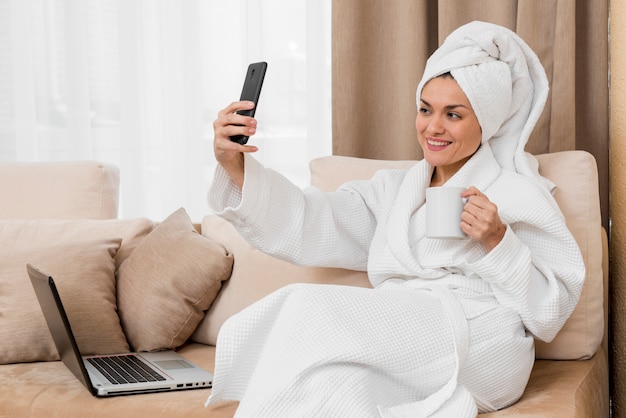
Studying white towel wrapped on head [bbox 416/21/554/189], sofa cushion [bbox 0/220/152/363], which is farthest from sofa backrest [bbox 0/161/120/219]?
white towel wrapped on head [bbox 416/21/554/189]

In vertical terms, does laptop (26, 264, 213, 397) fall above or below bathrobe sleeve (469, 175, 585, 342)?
Answer: below

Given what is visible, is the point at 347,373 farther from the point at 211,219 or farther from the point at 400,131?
the point at 400,131

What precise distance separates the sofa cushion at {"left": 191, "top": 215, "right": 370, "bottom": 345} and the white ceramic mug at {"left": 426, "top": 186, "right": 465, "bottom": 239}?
0.48 metres

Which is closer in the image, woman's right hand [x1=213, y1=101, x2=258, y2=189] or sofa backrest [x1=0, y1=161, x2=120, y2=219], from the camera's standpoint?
woman's right hand [x1=213, y1=101, x2=258, y2=189]

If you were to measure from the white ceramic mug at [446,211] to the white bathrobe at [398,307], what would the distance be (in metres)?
0.10

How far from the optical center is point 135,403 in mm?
1762

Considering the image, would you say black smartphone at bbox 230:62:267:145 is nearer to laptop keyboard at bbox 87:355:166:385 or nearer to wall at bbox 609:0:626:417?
laptop keyboard at bbox 87:355:166:385

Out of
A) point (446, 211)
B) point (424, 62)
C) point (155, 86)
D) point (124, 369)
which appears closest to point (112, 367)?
point (124, 369)

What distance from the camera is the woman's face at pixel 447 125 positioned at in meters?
1.94

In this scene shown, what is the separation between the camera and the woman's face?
6.36 feet

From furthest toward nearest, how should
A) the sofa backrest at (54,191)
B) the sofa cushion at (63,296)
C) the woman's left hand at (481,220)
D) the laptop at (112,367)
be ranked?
the sofa backrest at (54,191) → the sofa cushion at (63,296) → the laptop at (112,367) → the woman's left hand at (481,220)

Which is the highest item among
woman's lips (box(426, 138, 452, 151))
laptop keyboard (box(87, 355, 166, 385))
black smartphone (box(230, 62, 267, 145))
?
black smartphone (box(230, 62, 267, 145))

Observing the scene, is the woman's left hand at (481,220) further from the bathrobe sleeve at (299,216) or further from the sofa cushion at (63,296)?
the sofa cushion at (63,296)

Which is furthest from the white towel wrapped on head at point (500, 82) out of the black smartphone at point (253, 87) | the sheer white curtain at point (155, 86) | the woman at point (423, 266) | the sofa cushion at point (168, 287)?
the sheer white curtain at point (155, 86)
